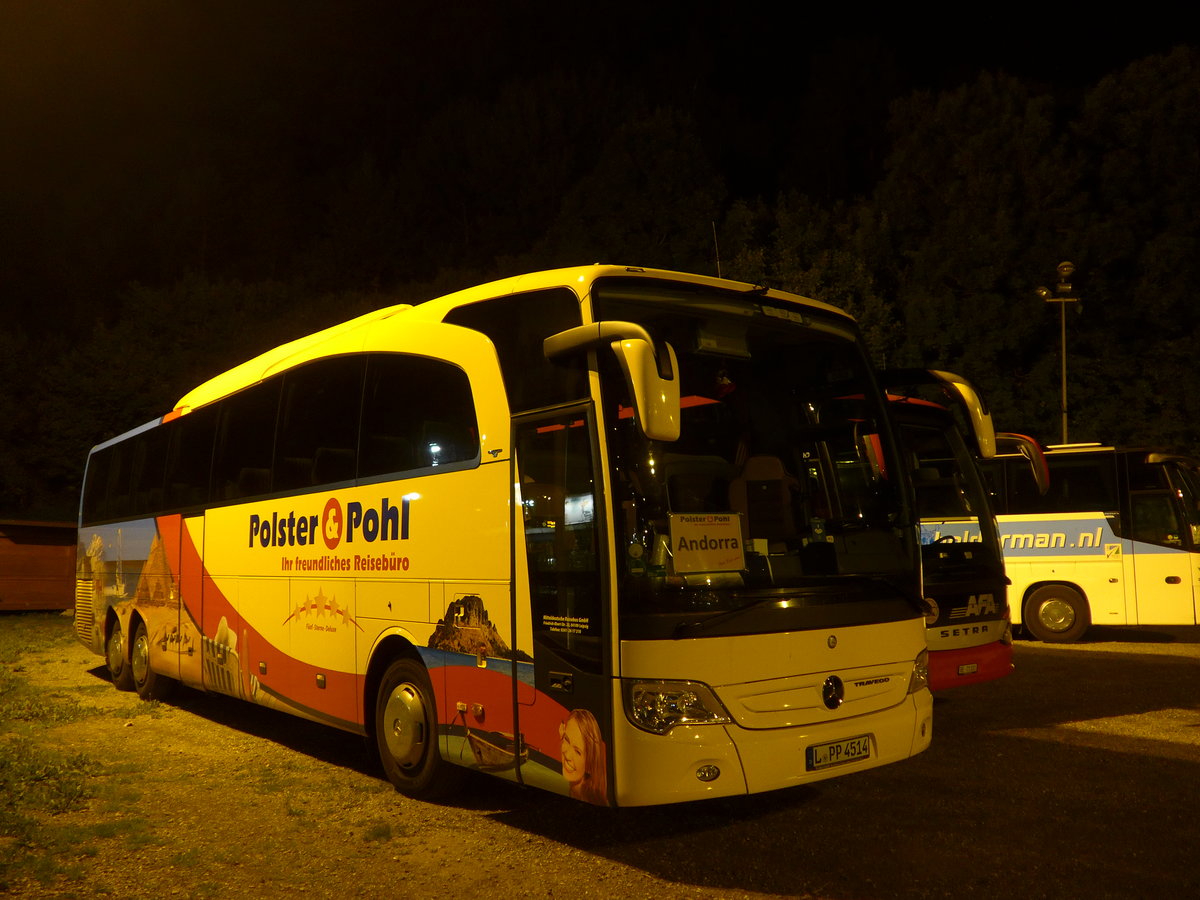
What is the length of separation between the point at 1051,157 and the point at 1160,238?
14.8 feet

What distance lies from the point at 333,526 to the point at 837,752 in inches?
163

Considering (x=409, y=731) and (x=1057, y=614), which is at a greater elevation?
(x=409, y=731)

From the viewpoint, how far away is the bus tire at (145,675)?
39.2ft

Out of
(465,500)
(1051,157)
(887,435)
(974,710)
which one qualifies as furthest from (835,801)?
(1051,157)

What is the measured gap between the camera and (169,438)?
38.9 ft

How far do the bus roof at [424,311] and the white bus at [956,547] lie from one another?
2430mm

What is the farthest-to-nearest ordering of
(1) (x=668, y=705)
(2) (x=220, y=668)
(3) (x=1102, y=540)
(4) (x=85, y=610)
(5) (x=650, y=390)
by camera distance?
(3) (x=1102, y=540)
(4) (x=85, y=610)
(2) (x=220, y=668)
(1) (x=668, y=705)
(5) (x=650, y=390)

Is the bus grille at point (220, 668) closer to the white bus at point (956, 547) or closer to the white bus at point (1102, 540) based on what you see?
the white bus at point (956, 547)

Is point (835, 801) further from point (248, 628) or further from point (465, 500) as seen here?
point (248, 628)

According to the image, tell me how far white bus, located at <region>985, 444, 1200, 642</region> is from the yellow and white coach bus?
35.5 ft

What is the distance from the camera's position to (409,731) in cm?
714

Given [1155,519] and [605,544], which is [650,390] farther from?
[1155,519]

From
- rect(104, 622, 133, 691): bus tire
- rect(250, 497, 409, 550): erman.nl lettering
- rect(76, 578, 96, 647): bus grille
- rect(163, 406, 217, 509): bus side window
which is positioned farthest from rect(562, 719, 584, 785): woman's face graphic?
rect(76, 578, 96, 647): bus grille

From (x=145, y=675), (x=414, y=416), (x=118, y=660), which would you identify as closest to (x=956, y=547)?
(x=414, y=416)
